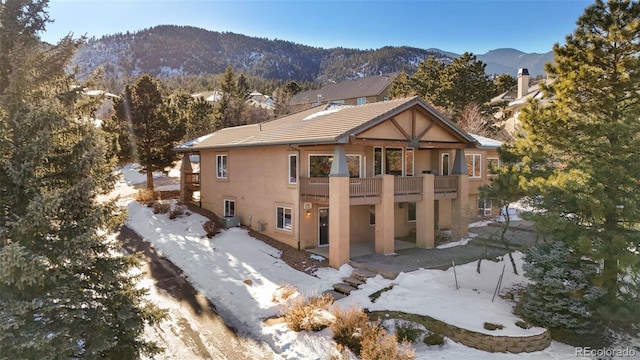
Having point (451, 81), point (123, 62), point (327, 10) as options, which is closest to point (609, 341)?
point (327, 10)

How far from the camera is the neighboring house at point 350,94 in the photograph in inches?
2496

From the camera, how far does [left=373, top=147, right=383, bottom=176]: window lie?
19.4 meters

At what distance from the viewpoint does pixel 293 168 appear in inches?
735

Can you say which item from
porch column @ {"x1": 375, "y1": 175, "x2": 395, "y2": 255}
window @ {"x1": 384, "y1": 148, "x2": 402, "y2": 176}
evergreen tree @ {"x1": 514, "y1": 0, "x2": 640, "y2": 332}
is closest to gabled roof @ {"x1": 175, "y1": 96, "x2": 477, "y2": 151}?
window @ {"x1": 384, "y1": 148, "x2": 402, "y2": 176}

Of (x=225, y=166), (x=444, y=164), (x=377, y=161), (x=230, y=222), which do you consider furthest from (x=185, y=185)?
(x=444, y=164)

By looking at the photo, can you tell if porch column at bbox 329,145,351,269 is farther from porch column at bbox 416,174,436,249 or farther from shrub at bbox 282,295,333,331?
porch column at bbox 416,174,436,249

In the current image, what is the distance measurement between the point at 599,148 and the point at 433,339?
7478 millimetres

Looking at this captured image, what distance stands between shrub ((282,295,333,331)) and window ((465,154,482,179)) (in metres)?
15.8

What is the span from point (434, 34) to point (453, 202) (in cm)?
2111

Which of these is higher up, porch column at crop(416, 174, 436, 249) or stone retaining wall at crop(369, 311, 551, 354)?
porch column at crop(416, 174, 436, 249)

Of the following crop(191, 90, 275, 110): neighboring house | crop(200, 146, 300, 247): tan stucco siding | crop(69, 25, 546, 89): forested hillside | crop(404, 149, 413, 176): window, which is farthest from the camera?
crop(69, 25, 546, 89): forested hillside

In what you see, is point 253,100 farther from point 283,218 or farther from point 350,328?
point 350,328

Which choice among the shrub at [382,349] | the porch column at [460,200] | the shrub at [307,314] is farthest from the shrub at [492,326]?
the porch column at [460,200]

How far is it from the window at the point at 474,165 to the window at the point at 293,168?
464 inches
